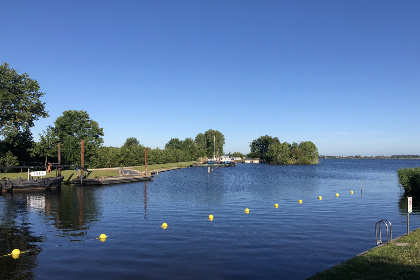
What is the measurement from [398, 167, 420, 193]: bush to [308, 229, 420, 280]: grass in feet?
95.1

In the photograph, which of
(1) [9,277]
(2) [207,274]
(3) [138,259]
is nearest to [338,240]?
→ (2) [207,274]

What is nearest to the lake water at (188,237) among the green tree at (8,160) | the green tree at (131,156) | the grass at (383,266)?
the grass at (383,266)

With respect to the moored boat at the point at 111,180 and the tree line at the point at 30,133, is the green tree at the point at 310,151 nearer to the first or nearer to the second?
the tree line at the point at 30,133

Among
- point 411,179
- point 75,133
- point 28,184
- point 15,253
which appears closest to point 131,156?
point 75,133

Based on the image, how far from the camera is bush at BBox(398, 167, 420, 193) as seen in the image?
38875 millimetres

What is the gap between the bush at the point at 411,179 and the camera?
3888cm

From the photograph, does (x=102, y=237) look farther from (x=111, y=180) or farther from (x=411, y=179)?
(x=111, y=180)

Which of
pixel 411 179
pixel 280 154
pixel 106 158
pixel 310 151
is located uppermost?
pixel 310 151

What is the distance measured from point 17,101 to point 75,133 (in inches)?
1421

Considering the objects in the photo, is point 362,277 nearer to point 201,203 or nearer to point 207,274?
point 207,274

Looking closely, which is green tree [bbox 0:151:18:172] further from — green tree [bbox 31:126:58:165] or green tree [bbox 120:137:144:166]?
green tree [bbox 120:137:144:166]

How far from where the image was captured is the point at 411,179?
39.6 metres

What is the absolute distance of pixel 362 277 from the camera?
423 inches

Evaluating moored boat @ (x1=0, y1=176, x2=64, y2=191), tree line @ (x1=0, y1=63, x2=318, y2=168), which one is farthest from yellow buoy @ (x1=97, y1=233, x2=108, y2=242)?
tree line @ (x1=0, y1=63, x2=318, y2=168)
